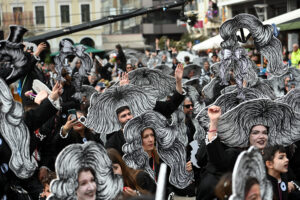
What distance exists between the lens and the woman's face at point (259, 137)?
18.2 ft

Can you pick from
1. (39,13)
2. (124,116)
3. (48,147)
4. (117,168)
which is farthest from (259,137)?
(39,13)

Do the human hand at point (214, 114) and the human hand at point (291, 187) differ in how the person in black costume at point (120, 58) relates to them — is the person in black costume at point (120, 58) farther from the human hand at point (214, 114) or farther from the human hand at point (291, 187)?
the human hand at point (214, 114)

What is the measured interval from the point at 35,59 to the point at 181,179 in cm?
181

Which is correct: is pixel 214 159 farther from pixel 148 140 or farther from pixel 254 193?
pixel 254 193

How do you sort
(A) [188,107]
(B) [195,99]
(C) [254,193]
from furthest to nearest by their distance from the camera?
(B) [195,99] → (A) [188,107] → (C) [254,193]

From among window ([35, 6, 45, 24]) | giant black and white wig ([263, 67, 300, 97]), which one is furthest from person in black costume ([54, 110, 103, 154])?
window ([35, 6, 45, 24])

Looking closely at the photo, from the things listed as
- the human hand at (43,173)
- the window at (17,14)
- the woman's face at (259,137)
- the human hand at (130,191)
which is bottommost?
the human hand at (43,173)

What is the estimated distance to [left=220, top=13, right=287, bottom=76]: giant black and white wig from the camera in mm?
7562

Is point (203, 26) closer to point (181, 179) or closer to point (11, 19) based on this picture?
point (11, 19)

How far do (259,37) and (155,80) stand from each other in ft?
5.92

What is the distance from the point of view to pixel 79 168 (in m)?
4.30

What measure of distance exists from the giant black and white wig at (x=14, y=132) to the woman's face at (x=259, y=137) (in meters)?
Answer: 1.85

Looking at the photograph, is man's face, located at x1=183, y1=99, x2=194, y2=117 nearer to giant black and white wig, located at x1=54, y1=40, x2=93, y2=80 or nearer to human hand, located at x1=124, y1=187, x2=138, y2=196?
giant black and white wig, located at x1=54, y1=40, x2=93, y2=80

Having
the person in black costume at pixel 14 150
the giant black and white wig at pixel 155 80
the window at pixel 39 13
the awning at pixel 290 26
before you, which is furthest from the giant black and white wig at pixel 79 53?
the window at pixel 39 13
